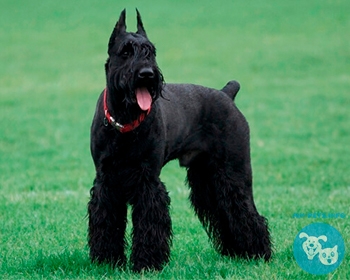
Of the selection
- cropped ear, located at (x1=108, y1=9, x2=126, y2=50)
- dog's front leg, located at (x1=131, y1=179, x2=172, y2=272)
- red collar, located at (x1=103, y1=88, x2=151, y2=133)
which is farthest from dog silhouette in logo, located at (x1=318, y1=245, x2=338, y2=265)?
cropped ear, located at (x1=108, y1=9, x2=126, y2=50)

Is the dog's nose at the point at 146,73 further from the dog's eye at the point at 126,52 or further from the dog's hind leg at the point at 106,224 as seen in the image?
the dog's hind leg at the point at 106,224

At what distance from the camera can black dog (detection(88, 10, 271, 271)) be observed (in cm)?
729

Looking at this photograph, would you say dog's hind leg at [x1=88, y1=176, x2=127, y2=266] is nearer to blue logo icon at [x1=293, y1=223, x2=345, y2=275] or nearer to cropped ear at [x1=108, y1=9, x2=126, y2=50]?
cropped ear at [x1=108, y1=9, x2=126, y2=50]

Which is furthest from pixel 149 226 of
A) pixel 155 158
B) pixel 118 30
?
pixel 118 30

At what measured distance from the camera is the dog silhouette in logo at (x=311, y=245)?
7.42m

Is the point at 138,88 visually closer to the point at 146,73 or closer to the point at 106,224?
the point at 146,73

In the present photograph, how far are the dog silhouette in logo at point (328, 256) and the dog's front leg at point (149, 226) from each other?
138 cm

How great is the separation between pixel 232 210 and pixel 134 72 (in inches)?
83.3

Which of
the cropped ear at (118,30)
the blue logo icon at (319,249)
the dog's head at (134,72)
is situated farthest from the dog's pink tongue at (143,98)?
the blue logo icon at (319,249)

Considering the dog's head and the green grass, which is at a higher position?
the dog's head

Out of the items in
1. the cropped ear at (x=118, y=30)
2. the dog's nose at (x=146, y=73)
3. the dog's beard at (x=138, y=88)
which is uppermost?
the cropped ear at (x=118, y=30)

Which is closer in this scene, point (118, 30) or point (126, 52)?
point (126, 52)

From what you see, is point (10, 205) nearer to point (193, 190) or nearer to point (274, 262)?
point (193, 190)

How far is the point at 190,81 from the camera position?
90.2ft
